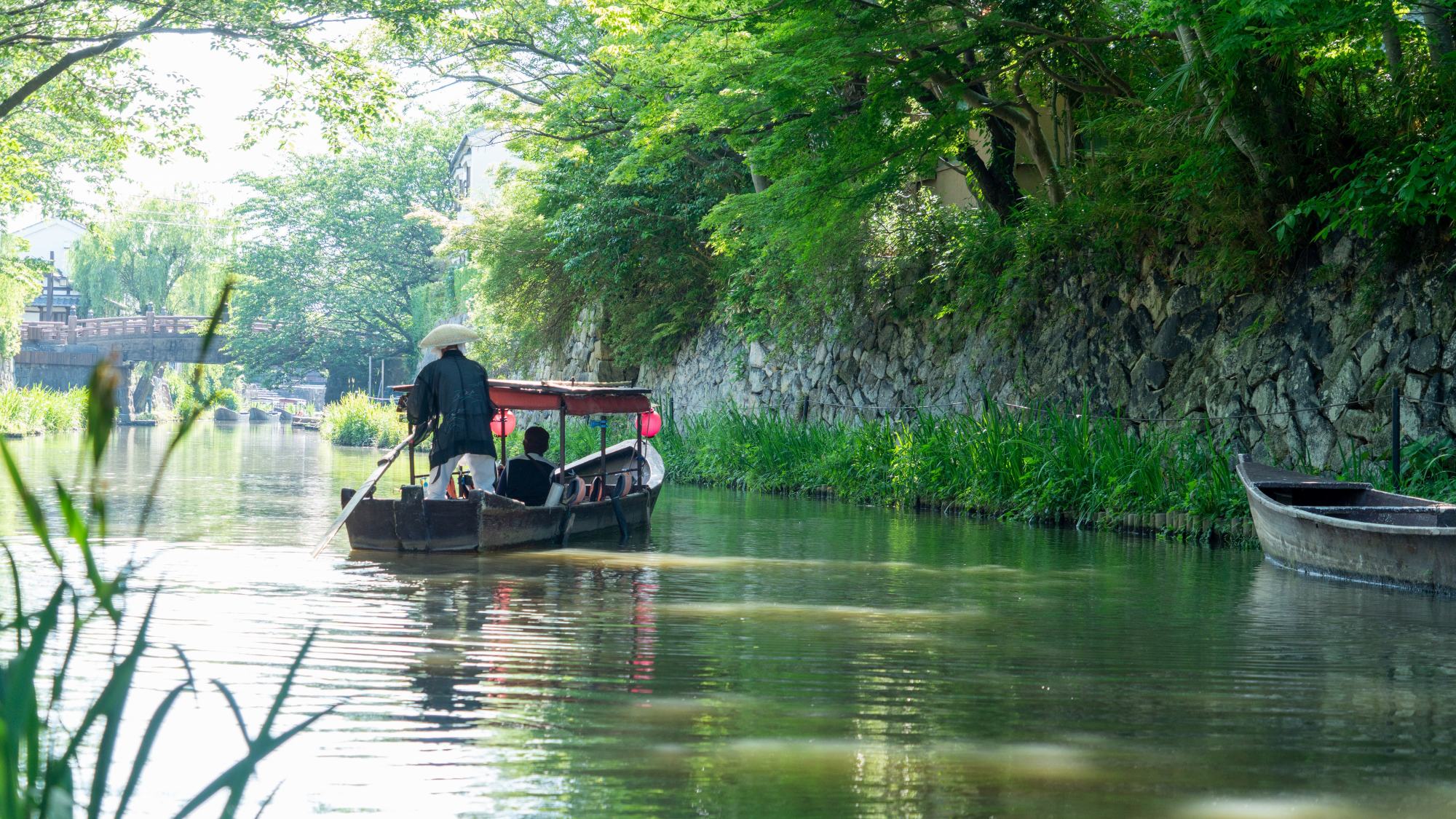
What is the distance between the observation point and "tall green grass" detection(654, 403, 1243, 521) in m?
14.5

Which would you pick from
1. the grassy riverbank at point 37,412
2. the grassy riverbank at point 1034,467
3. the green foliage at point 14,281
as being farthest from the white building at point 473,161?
the grassy riverbank at point 1034,467

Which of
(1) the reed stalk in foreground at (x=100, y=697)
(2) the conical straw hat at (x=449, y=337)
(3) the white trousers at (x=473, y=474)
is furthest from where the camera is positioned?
(3) the white trousers at (x=473, y=474)

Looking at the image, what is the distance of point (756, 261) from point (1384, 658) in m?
17.9

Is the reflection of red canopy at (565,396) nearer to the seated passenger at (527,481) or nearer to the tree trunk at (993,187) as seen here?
the seated passenger at (527,481)

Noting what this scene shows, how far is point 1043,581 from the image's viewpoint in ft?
33.6

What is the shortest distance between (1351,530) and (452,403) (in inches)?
274

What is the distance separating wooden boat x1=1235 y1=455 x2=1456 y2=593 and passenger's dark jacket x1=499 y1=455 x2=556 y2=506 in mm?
6229

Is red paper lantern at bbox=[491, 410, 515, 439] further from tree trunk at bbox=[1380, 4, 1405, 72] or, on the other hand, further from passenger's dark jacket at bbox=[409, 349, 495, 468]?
tree trunk at bbox=[1380, 4, 1405, 72]

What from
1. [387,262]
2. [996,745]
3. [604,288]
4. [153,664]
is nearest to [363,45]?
[604,288]

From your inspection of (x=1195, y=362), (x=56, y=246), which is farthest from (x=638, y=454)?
(x=56, y=246)

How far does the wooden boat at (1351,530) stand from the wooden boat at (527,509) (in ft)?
19.0

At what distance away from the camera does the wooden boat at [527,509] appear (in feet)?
37.4

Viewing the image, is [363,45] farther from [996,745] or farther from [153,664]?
[996,745]

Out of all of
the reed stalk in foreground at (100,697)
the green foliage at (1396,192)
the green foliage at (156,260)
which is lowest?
the reed stalk in foreground at (100,697)
